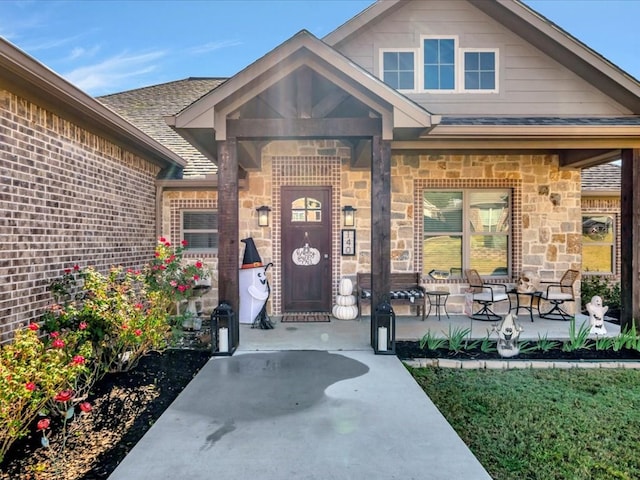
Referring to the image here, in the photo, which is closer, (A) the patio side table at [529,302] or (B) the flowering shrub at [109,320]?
(B) the flowering shrub at [109,320]

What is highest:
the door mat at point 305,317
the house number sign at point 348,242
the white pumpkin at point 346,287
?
the house number sign at point 348,242

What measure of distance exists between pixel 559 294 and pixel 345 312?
406 centimetres

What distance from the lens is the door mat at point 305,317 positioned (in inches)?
268

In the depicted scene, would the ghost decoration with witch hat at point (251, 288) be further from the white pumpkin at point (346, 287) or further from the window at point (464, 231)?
the window at point (464, 231)

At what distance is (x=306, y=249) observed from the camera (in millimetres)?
Result: 7488

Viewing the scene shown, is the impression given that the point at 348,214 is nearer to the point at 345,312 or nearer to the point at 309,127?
the point at 345,312

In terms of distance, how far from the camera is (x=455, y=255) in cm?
768

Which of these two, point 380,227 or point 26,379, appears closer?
point 26,379

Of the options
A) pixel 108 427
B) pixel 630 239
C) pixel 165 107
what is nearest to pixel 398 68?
pixel 630 239

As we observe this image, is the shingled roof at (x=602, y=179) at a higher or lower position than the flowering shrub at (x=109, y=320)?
higher

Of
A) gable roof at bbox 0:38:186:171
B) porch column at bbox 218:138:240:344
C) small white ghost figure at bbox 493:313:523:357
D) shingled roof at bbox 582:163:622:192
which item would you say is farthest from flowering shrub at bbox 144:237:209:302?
shingled roof at bbox 582:163:622:192

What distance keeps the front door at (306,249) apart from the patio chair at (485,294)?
105 inches

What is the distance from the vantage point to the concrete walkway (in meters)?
2.54

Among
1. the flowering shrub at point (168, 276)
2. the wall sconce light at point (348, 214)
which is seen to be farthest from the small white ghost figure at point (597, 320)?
the flowering shrub at point (168, 276)
